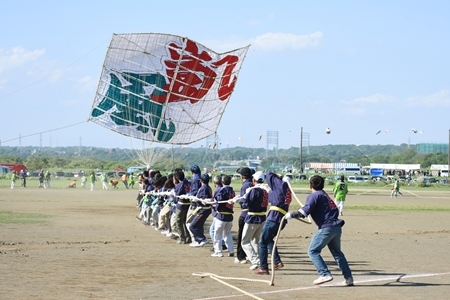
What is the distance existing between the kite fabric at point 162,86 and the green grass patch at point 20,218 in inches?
333

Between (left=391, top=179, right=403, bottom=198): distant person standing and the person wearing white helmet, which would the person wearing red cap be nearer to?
the person wearing white helmet

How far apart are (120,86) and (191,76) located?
Answer: 3.32 metres

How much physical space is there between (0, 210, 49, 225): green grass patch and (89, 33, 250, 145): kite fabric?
846 centimetres

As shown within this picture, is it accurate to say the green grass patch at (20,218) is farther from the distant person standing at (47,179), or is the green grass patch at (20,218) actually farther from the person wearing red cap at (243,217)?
the distant person standing at (47,179)

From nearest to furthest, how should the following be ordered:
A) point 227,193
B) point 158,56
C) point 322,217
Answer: point 322,217, point 227,193, point 158,56

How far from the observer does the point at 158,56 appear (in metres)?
35.8

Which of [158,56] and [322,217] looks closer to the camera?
[322,217]

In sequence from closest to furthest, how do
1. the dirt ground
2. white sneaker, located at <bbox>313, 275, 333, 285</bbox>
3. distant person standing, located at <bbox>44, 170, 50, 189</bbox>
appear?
the dirt ground
white sneaker, located at <bbox>313, 275, 333, 285</bbox>
distant person standing, located at <bbox>44, 170, 50, 189</bbox>

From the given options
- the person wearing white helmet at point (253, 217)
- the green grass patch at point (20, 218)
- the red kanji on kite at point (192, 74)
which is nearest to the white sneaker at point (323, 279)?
the person wearing white helmet at point (253, 217)

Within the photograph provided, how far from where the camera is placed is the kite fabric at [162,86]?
116 feet

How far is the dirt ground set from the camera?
38.6 ft

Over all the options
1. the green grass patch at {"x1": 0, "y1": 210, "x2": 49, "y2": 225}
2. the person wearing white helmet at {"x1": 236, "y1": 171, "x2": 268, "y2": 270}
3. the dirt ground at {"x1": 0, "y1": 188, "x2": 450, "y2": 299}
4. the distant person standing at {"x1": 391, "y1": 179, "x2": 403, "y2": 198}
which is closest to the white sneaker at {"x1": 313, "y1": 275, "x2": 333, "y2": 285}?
the dirt ground at {"x1": 0, "y1": 188, "x2": 450, "y2": 299}

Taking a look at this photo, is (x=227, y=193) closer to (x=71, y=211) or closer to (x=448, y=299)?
(x=448, y=299)

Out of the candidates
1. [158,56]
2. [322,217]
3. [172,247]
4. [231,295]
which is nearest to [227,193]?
[172,247]
